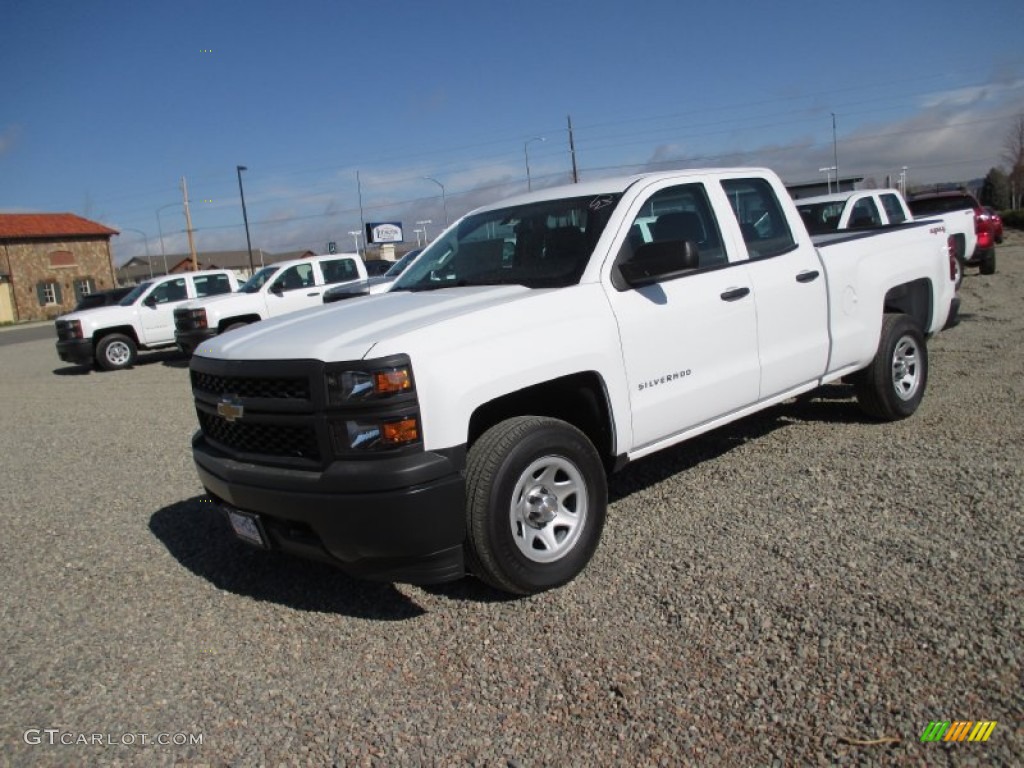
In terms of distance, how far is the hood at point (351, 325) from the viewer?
3344 millimetres

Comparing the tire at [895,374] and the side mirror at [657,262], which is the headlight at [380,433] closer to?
the side mirror at [657,262]

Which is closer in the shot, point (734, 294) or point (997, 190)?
point (734, 294)

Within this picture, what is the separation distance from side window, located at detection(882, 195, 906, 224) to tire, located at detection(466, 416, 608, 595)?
1173 cm

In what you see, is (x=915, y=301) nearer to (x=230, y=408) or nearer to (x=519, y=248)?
(x=519, y=248)

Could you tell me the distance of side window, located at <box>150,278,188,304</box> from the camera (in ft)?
55.7

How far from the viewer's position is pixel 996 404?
6305mm

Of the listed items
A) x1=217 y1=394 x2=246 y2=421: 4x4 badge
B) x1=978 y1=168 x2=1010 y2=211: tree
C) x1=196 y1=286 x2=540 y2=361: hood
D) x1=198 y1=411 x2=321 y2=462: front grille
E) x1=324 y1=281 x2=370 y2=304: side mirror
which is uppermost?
x1=978 y1=168 x2=1010 y2=211: tree

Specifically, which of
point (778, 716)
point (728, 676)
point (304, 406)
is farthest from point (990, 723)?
point (304, 406)

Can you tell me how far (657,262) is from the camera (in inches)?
155

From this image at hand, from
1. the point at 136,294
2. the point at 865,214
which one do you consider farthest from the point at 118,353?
the point at 865,214

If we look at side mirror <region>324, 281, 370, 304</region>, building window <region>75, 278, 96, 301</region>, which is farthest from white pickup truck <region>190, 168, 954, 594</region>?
building window <region>75, 278, 96, 301</region>

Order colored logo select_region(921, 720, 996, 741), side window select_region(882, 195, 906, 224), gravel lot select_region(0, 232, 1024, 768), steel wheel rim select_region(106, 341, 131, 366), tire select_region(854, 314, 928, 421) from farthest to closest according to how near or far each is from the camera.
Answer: steel wheel rim select_region(106, 341, 131, 366)
side window select_region(882, 195, 906, 224)
tire select_region(854, 314, 928, 421)
gravel lot select_region(0, 232, 1024, 768)
colored logo select_region(921, 720, 996, 741)

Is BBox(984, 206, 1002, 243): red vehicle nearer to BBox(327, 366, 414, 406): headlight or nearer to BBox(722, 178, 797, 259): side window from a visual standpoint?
BBox(722, 178, 797, 259): side window

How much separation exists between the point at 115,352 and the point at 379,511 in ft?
49.3
